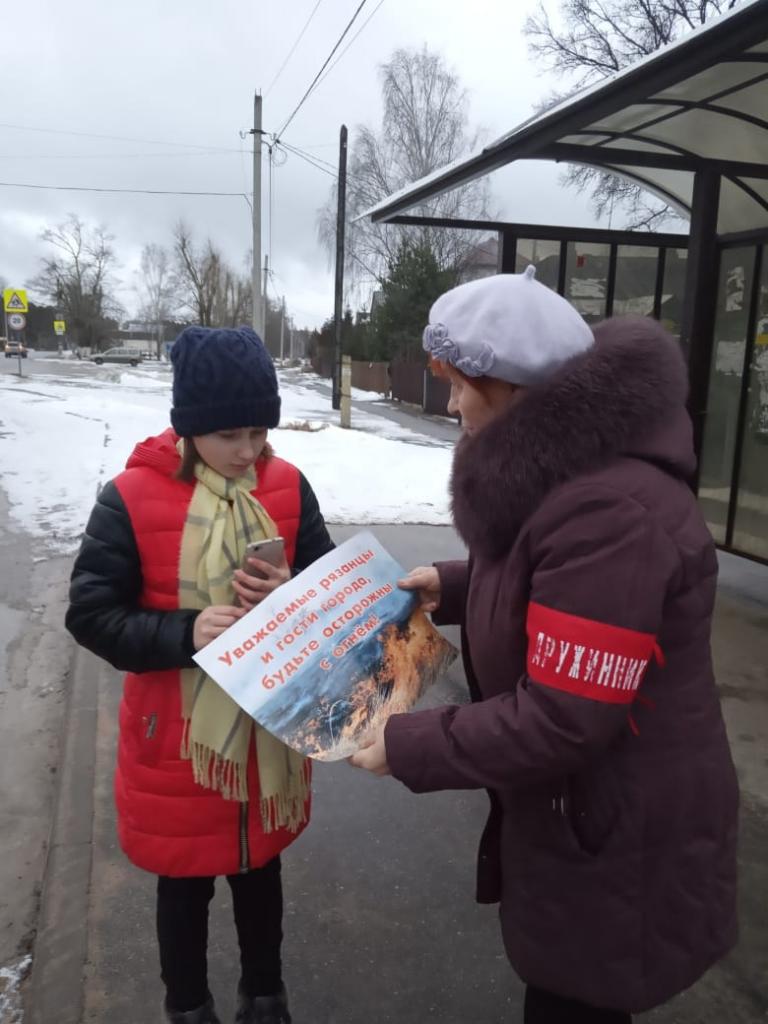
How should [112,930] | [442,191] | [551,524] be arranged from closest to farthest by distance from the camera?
[551,524], [112,930], [442,191]

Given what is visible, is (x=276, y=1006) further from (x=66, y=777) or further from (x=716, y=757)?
(x=66, y=777)

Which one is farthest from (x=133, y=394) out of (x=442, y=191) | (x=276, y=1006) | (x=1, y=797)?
(x=276, y=1006)

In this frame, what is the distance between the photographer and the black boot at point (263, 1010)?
2.01 metres

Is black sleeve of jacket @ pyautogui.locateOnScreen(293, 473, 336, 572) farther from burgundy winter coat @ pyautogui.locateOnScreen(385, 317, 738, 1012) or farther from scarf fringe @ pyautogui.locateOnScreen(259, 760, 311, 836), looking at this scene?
burgundy winter coat @ pyautogui.locateOnScreen(385, 317, 738, 1012)

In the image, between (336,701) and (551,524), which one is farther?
(336,701)

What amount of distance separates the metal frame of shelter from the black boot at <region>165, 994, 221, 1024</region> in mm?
3276

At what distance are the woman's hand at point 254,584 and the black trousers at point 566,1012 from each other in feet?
2.92

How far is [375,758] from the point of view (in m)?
1.33

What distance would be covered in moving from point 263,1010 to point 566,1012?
0.93m

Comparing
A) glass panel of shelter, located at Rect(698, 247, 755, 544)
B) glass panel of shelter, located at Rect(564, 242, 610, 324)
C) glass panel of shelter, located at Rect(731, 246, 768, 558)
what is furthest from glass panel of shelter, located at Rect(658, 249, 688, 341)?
glass panel of shelter, located at Rect(731, 246, 768, 558)

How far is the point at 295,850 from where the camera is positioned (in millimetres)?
2846

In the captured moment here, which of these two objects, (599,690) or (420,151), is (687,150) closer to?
(599,690)

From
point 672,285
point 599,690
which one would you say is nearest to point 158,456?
point 599,690

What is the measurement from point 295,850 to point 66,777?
1.05 meters
